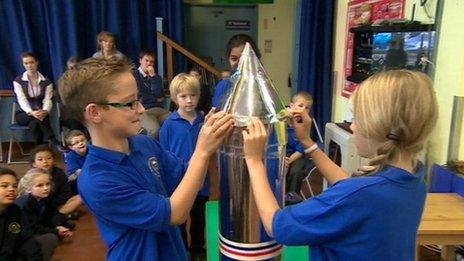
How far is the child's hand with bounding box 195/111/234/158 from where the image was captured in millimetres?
921

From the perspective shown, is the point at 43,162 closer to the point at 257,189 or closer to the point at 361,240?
the point at 257,189

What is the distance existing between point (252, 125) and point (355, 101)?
0.23 meters

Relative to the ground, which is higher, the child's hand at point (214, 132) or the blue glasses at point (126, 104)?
the blue glasses at point (126, 104)

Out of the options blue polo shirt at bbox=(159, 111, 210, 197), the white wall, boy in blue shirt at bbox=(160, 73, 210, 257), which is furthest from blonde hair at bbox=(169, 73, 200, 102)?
the white wall

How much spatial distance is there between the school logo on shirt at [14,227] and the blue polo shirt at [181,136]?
2.93ft

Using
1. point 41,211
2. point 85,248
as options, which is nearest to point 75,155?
point 41,211

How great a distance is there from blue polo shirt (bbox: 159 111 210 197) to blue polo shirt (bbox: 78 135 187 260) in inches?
Answer: 38.3

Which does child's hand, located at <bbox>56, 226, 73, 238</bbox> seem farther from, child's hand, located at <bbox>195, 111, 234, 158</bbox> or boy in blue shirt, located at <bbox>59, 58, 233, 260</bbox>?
child's hand, located at <bbox>195, 111, 234, 158</bbox>

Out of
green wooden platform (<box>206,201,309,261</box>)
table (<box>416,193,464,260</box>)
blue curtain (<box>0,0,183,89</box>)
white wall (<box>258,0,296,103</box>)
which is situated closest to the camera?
green wooden platform (<box>206,201,309,261</box>)

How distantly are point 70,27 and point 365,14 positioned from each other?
3.23 m

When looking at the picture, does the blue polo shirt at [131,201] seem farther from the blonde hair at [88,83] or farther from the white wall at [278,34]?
the white wall at [278,34]

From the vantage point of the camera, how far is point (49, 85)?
14.0ft

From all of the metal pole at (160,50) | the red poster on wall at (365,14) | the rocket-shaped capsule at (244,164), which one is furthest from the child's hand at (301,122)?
the metal pole at (160,50)

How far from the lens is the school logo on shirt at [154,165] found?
3.52 feet
